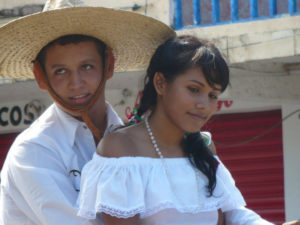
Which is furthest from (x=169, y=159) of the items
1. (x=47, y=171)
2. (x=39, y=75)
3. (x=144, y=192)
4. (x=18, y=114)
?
(x=18, y=114)

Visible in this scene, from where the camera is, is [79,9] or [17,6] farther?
[17,6]

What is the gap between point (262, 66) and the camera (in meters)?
8.46

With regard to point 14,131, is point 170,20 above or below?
above

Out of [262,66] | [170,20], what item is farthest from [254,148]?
[170,20]

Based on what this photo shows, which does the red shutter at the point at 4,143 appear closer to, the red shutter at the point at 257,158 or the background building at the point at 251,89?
the background building at the point at 251,89

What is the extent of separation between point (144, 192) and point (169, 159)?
0.22 m

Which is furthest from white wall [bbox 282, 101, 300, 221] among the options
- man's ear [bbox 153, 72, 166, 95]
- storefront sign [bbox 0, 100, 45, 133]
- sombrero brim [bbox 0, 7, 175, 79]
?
man's ear [bbox 153, 72, 166, 95]

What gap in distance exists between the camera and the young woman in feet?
10.5

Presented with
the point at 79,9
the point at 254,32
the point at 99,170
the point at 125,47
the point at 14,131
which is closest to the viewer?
the point at 99,170

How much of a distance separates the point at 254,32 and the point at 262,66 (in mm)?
533

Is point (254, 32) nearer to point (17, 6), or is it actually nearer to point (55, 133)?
point (17, 6)

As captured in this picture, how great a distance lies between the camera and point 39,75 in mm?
3992

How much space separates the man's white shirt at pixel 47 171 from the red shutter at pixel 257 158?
5373 mm

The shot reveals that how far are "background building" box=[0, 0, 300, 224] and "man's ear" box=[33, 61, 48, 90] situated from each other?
3605 millimetres
